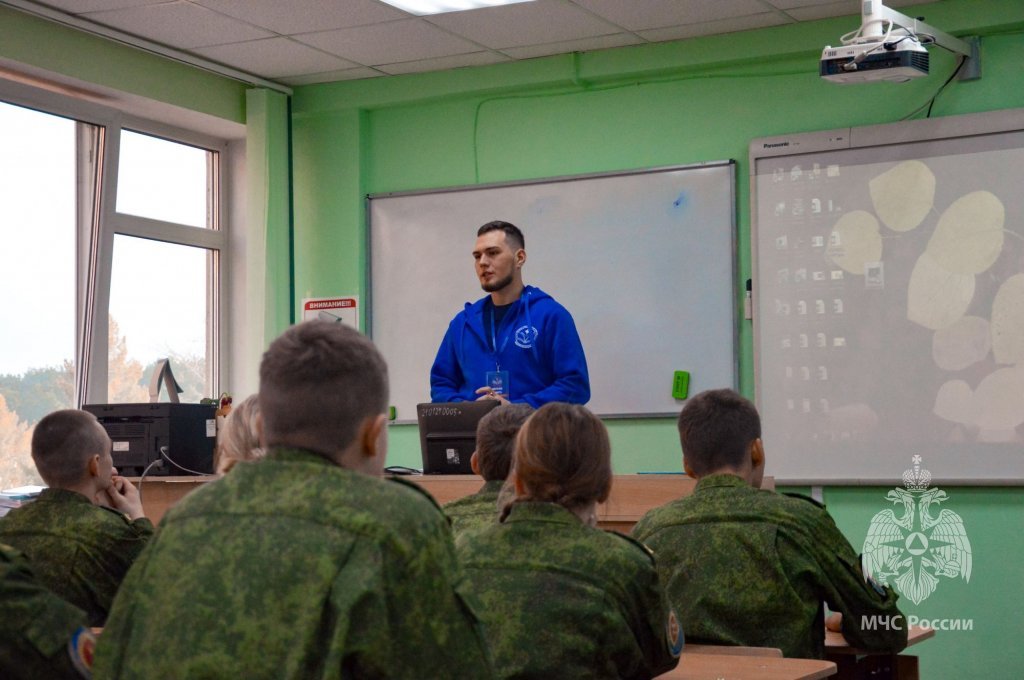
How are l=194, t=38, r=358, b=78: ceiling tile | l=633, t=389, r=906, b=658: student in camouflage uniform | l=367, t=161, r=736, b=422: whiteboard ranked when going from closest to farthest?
l=633, t=389, r=906, b=658: student in camouflage uniform → l=367, t=161, r=736, b=422: whiteboard → l=194, t=38, r=358, b=78: ceiling tile

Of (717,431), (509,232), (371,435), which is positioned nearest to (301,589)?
(371,435)

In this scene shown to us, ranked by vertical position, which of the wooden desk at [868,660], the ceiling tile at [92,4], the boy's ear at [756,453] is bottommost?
the wooden desk at [868,660]

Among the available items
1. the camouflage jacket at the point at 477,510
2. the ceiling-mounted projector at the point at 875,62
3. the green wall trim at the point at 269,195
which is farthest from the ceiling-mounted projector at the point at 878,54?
the green wall trim at the point at 269,195

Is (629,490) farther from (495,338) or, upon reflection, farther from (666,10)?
(666,10)

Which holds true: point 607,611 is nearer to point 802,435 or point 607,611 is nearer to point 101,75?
point 802,435

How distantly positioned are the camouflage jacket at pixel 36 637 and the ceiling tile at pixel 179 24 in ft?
13.7

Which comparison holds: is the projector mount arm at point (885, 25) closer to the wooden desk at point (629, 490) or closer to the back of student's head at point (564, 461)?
the wooden desk at point (629, 490)

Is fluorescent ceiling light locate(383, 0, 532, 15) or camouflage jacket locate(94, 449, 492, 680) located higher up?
fluorescent ceiling light locate(383, 0, 532, 15)

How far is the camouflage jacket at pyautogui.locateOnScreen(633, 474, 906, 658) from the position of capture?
2684 mm

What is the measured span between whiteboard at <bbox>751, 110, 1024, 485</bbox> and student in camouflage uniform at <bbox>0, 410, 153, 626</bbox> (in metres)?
3.46

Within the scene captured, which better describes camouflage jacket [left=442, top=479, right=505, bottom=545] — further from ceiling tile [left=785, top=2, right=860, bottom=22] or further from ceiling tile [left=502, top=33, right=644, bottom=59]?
ceiling tile [left=502, top=33, right=644, bottom=59]

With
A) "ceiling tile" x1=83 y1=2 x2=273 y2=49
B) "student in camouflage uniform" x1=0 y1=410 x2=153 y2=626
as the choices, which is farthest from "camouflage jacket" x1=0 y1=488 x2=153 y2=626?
"ceiling tile" x1=83 y1=2 x2=273 y2=49

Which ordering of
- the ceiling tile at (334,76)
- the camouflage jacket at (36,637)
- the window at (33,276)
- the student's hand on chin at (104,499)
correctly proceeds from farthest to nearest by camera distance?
the ceiling tile at (334,76) → the window at (33,276) → the student's hand on chin at (104,499) → the camouflage jacket at (36,637)

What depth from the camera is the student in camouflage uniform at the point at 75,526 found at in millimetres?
2936
